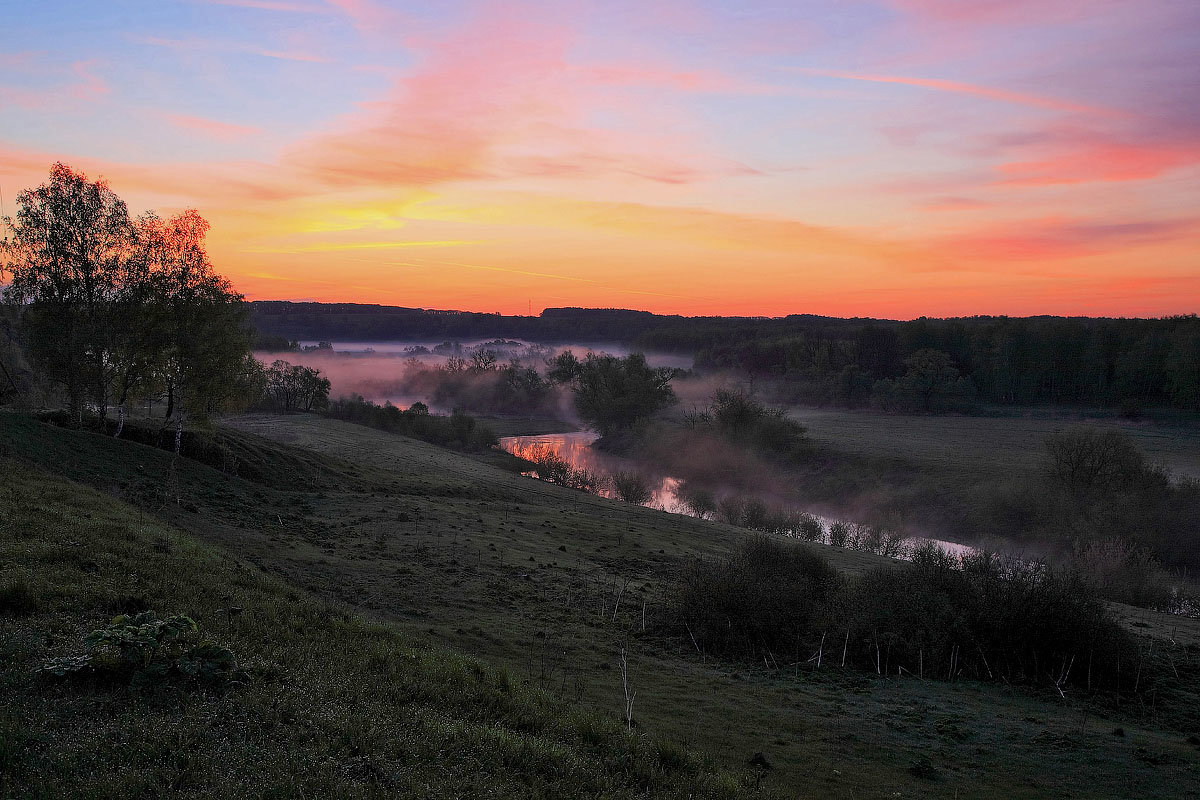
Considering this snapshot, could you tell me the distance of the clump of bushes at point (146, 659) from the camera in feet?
25.3

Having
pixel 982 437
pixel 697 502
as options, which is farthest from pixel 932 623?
pixel 982 437

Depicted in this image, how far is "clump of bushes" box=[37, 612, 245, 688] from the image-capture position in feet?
25.3

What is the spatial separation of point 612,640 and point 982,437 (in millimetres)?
84415

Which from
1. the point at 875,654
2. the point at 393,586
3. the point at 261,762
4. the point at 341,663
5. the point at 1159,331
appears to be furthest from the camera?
the point at 1159,331

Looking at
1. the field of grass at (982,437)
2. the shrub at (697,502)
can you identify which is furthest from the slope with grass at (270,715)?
the field of grass at (982,437)

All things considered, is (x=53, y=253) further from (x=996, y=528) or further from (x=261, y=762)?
(x=996, y=528)

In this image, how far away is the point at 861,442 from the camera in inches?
3302

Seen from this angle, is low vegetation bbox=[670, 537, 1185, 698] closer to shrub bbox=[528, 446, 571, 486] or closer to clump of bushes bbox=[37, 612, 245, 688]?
clump of bushes bbox=[37, 612, 245, 688]

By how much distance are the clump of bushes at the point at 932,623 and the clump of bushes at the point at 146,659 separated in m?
13.2

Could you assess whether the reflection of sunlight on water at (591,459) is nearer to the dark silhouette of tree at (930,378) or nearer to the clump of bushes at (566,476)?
the clump of bushes at (566,476)

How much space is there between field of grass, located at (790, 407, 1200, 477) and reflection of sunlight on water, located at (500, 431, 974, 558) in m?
16.0

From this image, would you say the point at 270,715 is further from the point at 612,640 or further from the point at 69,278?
the point at 69,278

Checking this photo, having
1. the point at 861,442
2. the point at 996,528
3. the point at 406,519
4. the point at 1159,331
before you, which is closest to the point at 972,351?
the point at 1159,331

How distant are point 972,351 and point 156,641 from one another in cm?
13823
